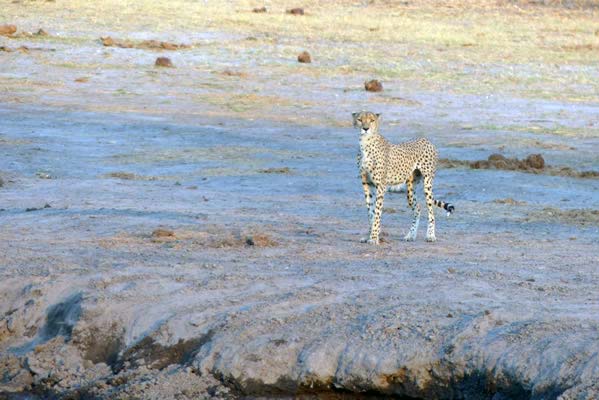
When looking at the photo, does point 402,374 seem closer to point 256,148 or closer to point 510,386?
point 510,386

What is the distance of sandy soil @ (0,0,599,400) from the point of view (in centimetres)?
742

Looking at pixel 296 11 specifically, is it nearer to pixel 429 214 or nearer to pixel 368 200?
pixel 429 214

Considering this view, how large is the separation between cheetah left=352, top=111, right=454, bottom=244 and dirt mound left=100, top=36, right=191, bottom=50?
51.3ft

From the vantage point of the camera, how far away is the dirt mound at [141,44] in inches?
1013

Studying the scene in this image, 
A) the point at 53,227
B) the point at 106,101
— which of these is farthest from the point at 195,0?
the point at 53,227

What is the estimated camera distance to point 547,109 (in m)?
20.5

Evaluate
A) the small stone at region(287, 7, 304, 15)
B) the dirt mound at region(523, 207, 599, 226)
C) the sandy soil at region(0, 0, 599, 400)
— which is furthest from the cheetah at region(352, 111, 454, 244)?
the small stone at region(287, 7, 304, 15)

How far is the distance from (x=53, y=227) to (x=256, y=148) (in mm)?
6017

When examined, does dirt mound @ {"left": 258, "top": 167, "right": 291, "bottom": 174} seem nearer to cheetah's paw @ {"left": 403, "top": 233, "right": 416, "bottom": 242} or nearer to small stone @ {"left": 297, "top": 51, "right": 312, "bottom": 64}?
cheetah's paw @ {"left": 403, "top": 233, "right": 416, "bottom": 242}

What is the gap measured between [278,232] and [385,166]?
3.48ft

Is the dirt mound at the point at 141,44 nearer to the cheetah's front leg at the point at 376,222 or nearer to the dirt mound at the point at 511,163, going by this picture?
the dirt mound at the point at 511,163

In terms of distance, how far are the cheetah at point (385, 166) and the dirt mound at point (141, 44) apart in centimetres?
1565

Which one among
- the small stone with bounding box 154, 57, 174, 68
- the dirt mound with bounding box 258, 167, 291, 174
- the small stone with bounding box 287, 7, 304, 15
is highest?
the small stone with bounding box 287, 7, 304, 15

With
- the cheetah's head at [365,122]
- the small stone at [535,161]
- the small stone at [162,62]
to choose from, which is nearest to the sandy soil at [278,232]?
the small stone at [162,62]
